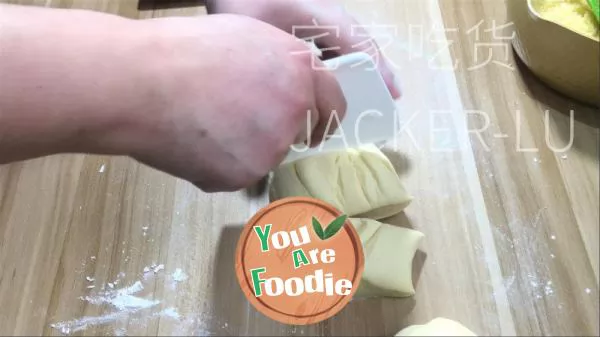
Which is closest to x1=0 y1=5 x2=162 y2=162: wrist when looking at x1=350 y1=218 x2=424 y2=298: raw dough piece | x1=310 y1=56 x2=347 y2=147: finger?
x1=310 y1=56 x2=347 y2=147: finger

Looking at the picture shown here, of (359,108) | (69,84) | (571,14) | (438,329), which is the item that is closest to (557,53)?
(571,14)

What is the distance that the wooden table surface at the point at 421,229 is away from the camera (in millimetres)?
626

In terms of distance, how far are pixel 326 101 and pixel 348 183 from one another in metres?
0.13

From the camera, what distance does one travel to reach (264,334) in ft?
2.06

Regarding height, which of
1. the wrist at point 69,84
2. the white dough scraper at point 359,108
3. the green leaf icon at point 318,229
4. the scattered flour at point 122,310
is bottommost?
the scattered flour at point 122,310

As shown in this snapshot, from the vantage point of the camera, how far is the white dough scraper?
630 mm

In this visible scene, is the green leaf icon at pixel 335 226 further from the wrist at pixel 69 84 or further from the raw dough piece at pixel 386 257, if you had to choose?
the wrist at pixel 69 84

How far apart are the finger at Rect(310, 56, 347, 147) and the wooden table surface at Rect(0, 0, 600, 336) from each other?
0.14 metres

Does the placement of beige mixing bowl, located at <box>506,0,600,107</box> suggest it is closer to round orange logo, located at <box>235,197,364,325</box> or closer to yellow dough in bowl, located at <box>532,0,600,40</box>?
yellow dough in bowl, located at <box>532,0,600,40</box>

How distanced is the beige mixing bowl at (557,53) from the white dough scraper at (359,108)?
0.69 ft

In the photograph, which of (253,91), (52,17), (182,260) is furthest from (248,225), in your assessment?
(52,17)

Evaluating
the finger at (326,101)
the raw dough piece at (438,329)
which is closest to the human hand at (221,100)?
the finger at (326,101)

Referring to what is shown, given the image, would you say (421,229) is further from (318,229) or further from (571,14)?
(571,14)

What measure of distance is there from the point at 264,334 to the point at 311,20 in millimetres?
363
